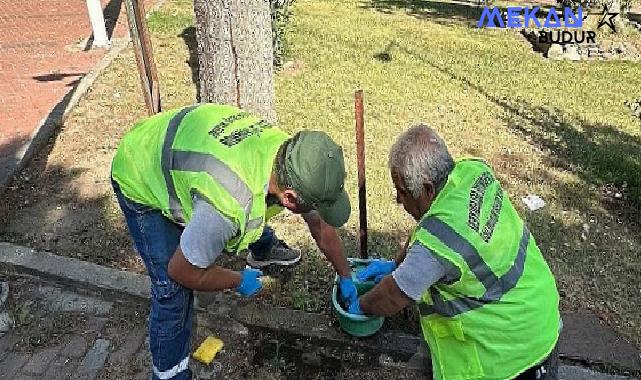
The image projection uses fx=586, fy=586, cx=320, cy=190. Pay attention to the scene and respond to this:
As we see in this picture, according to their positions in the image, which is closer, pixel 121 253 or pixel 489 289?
pixel 489 289

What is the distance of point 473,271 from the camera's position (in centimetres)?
201

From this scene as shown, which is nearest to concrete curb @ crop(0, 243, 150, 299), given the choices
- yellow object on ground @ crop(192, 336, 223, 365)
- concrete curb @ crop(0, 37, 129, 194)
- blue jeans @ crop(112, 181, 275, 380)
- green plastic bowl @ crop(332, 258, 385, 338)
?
yellow object on ground @ crop(192, 336, 223, 365)

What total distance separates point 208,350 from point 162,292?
0.66 meters

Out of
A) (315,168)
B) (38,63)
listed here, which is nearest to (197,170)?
(315,168)

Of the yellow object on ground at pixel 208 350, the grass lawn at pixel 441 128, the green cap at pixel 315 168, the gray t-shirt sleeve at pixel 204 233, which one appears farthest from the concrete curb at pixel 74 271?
the green cap at pixel 315 168

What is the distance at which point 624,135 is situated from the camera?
5906mm

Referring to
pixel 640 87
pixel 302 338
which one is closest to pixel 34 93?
pixel 302 338

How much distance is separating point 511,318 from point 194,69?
569 cm

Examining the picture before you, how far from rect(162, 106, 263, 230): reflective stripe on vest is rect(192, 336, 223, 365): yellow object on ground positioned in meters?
1.00

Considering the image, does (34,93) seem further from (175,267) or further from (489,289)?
(489,289)

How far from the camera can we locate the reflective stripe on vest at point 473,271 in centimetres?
A: 198

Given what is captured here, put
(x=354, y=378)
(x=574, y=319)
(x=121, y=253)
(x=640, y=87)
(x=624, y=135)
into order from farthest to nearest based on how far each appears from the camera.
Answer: (x=640, y=87), (x=624, y=135), (x=121, y=253), (x=574, y=319), (x=354, y=378)

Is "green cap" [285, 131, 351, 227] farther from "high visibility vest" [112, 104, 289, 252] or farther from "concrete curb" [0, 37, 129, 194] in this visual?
"concrete curb" [0, 37, 129, 194]

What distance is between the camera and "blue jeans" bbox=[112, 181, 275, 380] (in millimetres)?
2502
